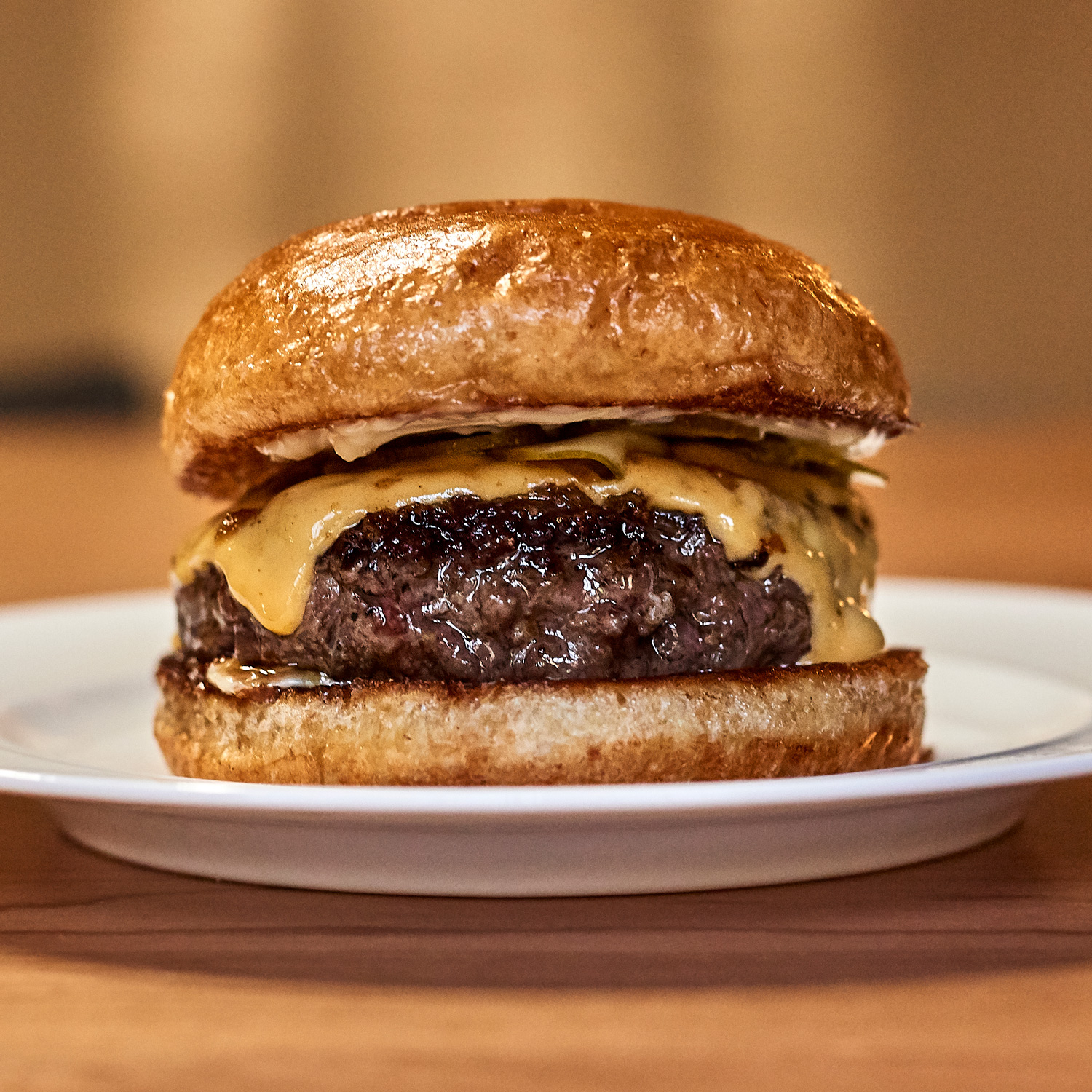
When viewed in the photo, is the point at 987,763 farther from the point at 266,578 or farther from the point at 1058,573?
the point at 1058,573

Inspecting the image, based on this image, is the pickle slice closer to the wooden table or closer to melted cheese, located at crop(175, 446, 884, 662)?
melted cheese, located at crop(175, 446, 884, 662)

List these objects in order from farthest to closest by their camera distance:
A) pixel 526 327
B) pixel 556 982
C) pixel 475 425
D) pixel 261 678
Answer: pixel 261 678
pixel 475 425
pixel 526 327
pixel 556 982

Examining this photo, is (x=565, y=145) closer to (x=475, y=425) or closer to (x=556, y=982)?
(x=475, y=425)

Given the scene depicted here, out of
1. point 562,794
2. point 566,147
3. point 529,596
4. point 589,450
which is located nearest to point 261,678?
point 529,596

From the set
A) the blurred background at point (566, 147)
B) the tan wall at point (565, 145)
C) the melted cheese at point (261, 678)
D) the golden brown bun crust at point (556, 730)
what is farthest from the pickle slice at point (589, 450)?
the tan wall at point (565, 145)

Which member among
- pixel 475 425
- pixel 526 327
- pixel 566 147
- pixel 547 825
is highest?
pixel 566 147

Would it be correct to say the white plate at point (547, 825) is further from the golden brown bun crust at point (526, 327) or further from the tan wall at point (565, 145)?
the tan wall at point (565, 145)

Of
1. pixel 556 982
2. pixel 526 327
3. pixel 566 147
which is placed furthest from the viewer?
pixel 566 147
